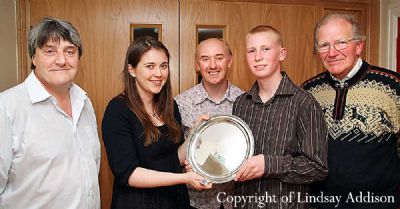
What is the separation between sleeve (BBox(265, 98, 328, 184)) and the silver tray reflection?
0.12m

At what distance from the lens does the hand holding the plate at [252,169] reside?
4.40ft

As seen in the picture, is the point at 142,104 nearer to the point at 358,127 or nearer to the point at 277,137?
the point at 277,137

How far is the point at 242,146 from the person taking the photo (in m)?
1.45

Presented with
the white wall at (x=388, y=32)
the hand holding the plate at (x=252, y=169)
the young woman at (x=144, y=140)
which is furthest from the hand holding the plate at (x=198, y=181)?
the white wall at (x=388, y=32)

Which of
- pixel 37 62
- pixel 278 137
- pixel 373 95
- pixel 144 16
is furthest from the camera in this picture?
pixel 144 16

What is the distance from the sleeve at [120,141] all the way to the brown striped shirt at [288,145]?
0.51 m

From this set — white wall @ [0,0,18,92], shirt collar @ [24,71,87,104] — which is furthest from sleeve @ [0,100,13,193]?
white wall @ [0,0,18,92]

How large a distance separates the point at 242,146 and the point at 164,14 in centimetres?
116

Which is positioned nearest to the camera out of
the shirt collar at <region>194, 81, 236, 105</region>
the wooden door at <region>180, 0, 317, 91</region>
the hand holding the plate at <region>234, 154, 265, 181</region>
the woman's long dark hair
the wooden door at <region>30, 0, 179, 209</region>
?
the hand holding the plate at <region>234, 154, 265, 181</region>

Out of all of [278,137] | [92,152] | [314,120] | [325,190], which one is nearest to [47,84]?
[92,152]

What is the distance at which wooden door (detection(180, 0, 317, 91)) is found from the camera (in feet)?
7.47

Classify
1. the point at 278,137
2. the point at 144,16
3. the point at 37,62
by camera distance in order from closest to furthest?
the point at 37,62 → the point at 278,137 → the point at 144,16

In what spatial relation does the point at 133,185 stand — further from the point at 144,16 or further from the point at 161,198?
the point at 144,16

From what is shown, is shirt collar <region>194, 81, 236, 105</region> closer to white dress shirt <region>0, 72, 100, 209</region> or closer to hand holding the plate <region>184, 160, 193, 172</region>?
hand holding the plate <region>184, 160, 193, 172</region>
